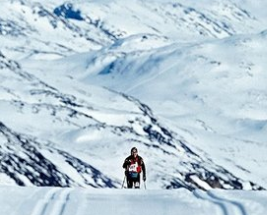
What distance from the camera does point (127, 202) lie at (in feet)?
114

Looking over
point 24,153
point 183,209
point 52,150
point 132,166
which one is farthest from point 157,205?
point 52,150

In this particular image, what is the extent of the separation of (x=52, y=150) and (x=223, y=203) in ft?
459

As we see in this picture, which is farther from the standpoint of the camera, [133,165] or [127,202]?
[133,165]

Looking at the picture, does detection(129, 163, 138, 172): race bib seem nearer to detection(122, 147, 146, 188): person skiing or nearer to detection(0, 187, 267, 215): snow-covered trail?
detection(122, 147, 146, 188): person skiing

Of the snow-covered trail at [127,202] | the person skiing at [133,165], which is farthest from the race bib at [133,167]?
the snow-covered trail at [127,202]

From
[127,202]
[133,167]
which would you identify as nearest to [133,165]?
[133,167]

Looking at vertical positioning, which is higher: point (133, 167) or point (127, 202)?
point (127, 202)

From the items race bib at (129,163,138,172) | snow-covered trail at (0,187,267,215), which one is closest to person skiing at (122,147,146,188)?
race bib at (129,163,138,172)

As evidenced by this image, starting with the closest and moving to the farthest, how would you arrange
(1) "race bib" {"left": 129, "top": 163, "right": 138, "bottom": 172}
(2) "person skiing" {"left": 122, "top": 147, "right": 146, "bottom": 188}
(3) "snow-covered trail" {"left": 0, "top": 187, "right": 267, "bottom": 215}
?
(3) "snow-covered trail" {"left": 0, "top": 187, "right": 267, "bottom": 215}, (2) "person skiing" {"left": 122, "top": 147, "right": 146, "bottom": 188}, (1) "race bib" {"left": 129, "top": 163, "right": 138, "bottom": 172}

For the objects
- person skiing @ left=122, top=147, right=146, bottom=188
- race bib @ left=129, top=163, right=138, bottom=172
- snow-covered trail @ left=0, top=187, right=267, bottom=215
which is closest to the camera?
snow-covered trail @ left=0, top=187, right=267, bottom=215

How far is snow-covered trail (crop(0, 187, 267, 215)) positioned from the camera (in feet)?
105

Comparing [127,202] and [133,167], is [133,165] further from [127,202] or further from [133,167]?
[127,202]

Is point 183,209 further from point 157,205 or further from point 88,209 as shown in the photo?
point 88,209

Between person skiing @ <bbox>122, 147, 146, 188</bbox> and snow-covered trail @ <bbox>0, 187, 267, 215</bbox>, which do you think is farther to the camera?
person skiing @ <bbox>122, 147, 146, 188</bbox>
